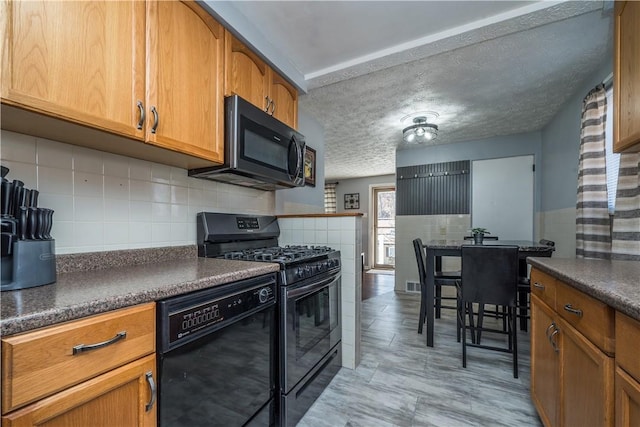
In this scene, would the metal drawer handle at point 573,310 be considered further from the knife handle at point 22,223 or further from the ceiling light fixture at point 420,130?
the ceiling light fixture at point 420,130

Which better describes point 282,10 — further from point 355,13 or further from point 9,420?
point 9,420

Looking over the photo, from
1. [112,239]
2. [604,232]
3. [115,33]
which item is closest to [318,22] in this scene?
[115,33]

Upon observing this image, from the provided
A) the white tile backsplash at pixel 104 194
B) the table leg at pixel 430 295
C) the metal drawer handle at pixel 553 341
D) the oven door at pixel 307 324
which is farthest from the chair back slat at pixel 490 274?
the white tile backsplash at pixel 104 194

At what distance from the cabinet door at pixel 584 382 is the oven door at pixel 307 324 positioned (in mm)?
1150

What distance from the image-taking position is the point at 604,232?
1.94 m

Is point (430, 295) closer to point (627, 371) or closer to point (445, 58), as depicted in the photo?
point (627, 371)

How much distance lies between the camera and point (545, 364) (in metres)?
1.32

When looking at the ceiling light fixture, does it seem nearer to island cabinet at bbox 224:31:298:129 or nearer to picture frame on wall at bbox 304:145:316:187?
picture frame on wall at bbox 304:145:316:187

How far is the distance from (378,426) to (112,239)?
5.47ft

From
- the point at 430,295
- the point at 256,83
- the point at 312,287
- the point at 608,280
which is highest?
the point at 256,83

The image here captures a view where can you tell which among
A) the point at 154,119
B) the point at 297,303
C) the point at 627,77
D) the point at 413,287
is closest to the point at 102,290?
the point at 154,119

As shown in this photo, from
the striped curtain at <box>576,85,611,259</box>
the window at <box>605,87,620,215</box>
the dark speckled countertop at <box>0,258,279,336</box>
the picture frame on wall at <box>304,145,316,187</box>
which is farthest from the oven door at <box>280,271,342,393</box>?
the window at <box>605,87,620,215</box>

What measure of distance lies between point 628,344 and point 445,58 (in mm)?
1969

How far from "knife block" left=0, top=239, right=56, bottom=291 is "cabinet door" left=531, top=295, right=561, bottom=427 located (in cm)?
193
